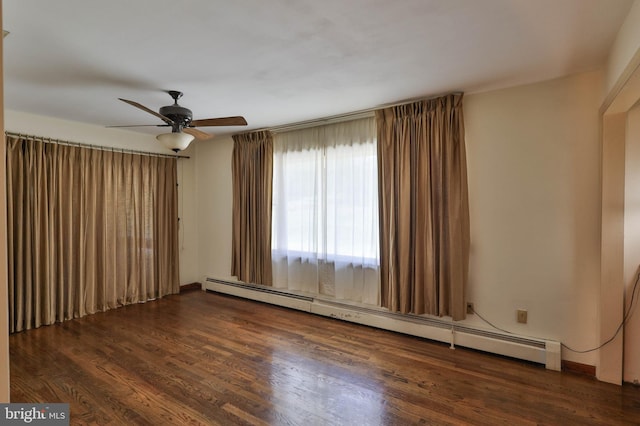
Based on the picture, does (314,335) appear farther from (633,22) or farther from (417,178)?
(633,22)

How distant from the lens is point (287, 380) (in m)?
2.56

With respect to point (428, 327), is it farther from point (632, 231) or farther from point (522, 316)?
point (632, 231)

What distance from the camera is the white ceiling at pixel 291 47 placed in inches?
68.7

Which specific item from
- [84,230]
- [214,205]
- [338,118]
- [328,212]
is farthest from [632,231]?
[84,230]

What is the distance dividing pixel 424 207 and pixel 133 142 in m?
4.02

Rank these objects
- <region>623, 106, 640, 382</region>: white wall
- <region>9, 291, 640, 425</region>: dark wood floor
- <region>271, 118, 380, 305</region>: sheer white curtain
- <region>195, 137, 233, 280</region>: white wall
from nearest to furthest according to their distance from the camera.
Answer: <region>9, 291, 640, 425</region>: dark wood floor, <region>623, 106, 640, 382</region>: white wall, <region>271, 118, 380, 305</region>: sheer white curtain, <region>195, 137, 233, 280</region>: white wall

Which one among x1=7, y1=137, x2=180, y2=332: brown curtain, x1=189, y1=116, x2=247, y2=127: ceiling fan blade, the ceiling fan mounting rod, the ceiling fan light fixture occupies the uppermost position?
the ceiling fan mounting rod

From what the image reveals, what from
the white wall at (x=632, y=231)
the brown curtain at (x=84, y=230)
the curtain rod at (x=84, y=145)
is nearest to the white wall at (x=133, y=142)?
the curtain rod at (x=84, y=145)

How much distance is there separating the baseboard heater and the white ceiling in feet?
7.34

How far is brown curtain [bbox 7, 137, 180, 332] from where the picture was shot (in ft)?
11.6

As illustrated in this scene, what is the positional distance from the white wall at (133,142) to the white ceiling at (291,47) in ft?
1.52

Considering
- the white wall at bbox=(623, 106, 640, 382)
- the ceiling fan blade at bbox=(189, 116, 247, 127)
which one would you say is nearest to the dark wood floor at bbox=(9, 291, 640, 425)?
the white wall at bbox=(623, 106, 640, 382)

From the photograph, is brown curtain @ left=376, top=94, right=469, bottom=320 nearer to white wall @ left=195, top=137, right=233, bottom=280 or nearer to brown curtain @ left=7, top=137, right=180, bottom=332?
white wall @ left=195, top=137, right=233, bottom=280

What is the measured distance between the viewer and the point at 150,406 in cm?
222
